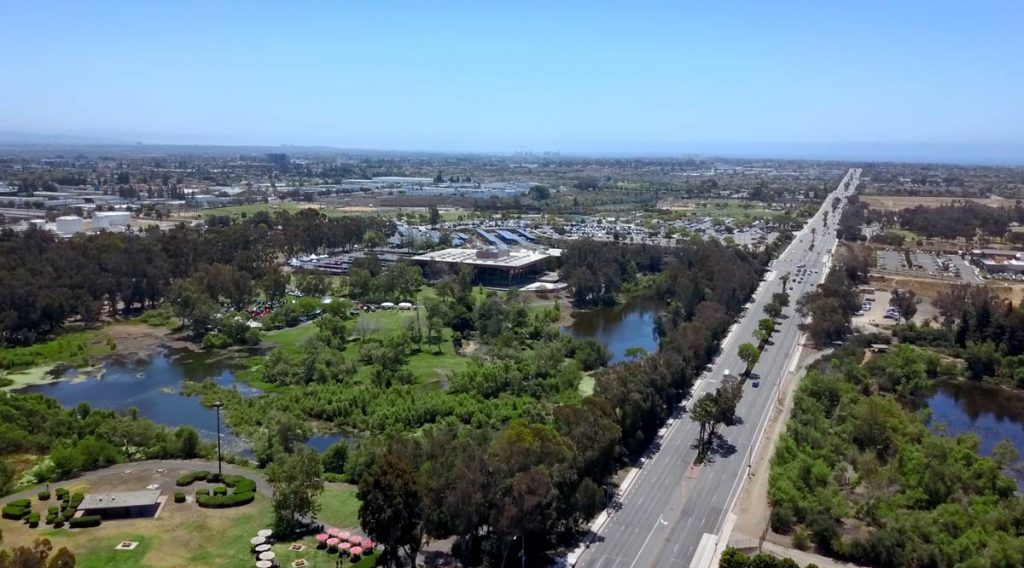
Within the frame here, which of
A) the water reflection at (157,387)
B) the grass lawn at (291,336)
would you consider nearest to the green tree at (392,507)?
the water reflection at (157,387)

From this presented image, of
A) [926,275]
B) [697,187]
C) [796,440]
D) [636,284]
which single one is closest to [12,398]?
[796,440]

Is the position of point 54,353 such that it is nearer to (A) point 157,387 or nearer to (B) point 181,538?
(A) point 157,387

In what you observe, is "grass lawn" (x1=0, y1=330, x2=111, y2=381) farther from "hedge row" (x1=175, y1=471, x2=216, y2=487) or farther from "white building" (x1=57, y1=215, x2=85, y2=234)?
"white building" (x1=57, y1=215, x2=85, y2=234)

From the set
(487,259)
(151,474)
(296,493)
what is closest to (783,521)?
(296,493)

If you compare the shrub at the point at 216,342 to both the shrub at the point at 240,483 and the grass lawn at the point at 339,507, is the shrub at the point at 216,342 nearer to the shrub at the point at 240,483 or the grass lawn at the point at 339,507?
the shrub at the point at 240,483

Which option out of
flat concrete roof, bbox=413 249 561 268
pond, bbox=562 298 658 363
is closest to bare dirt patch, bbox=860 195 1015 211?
flat concrete roof, bbox=413 249 561 268

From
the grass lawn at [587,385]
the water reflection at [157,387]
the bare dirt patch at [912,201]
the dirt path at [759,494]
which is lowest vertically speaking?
the water reflection at [157,387]

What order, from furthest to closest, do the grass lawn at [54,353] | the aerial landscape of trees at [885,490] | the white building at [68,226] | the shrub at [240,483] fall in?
the white building at [68,226] → the grass lawn at [54,353] → the shrub at [240,483] → the aerial landscape of trees at [885,490]
